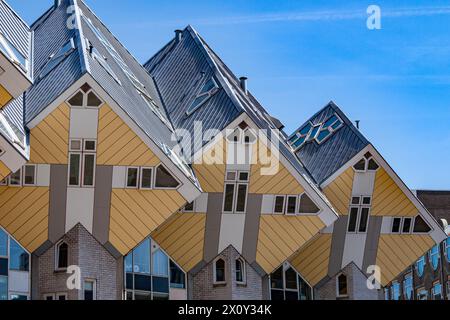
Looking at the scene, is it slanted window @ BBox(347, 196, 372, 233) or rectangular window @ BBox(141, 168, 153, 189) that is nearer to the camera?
rectangular window @ BBox(141, 168, 153, 189)

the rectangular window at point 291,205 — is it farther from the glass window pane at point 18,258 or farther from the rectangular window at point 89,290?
the glass window pane at point 18,258

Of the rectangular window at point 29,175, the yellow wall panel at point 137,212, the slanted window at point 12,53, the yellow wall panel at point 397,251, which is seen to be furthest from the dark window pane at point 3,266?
the yellow wall panel at point 397,251

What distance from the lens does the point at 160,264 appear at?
149 ft

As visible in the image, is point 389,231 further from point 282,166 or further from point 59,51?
point 59,51

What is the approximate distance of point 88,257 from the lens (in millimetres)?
42219

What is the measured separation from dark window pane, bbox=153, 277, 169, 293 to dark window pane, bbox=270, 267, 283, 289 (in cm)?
548

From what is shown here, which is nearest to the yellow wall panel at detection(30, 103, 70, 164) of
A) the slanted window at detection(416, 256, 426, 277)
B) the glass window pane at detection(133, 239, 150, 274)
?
the glass window pane at detection(133, 239, 150, 274)

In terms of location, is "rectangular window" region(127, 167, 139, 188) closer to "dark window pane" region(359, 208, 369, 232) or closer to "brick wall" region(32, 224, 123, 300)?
"brick wall" region(32, 224, 123, 300)

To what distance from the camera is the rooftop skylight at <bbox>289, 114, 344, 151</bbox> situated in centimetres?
5438

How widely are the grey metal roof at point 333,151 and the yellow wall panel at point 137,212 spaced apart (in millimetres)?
10284

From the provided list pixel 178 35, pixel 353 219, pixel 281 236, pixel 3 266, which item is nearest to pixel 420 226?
pixel 353 219
